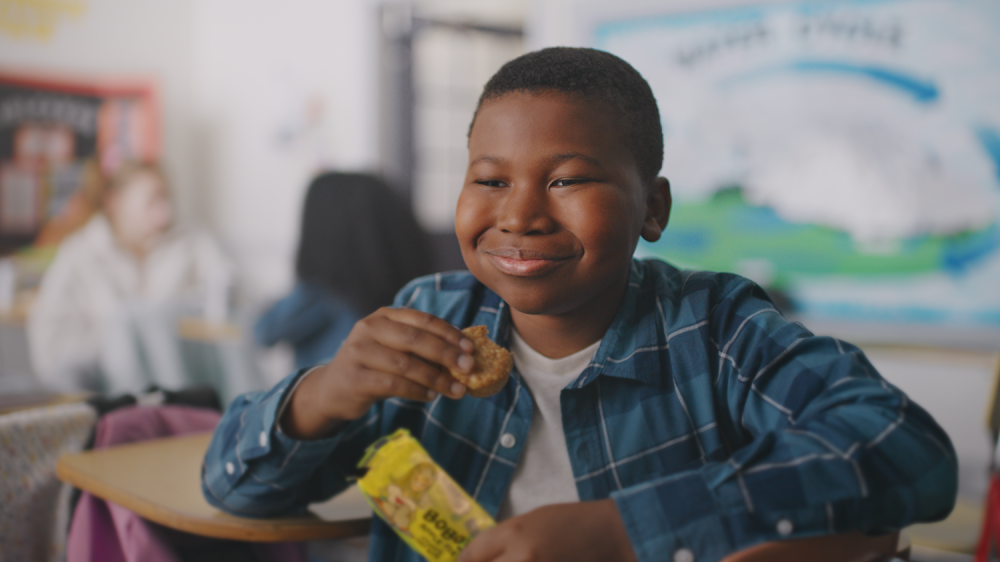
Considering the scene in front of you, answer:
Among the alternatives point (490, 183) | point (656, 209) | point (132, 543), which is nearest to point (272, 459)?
point (132, 543)

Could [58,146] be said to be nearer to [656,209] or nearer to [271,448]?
[271,448]

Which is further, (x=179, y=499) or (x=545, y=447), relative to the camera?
(x=179, y=499)

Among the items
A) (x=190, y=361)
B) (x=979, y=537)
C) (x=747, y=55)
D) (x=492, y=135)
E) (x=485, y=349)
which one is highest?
(x=747, y=55)

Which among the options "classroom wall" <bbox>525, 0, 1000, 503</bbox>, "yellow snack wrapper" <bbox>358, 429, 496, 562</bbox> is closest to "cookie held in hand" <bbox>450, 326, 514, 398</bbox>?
"yellow snack wrapper" <bbox>358, 429, 496, 562</bbox>

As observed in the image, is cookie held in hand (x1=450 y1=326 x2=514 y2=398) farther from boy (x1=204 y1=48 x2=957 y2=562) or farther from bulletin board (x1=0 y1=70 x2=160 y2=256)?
bulletin board (x1=0 y1=70 x2=160 y2=256)

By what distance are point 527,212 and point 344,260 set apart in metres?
1.74

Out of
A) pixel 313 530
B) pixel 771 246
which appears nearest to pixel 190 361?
pixel 771 246

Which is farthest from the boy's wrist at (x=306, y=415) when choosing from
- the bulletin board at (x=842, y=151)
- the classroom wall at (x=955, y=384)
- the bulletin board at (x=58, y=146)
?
the bulletin board at (x=58, y=146)

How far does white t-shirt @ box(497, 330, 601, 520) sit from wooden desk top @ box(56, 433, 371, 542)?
235 millimetres

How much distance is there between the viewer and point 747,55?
3.37 meters

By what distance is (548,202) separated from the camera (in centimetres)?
84

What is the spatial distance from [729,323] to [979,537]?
1.23 metres

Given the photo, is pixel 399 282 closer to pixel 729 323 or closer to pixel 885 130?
pixel 729 323

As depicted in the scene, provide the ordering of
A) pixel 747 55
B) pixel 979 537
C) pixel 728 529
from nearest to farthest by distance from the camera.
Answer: pixel 728 529, pixel 979 537, pixel 747 55
